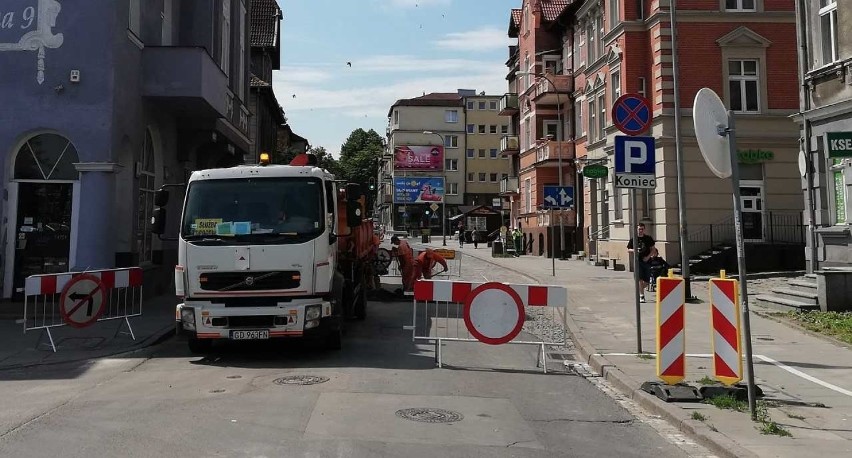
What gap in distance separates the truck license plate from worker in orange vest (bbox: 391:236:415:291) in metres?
7.73

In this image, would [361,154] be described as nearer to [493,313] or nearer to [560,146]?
Result: [560,146]

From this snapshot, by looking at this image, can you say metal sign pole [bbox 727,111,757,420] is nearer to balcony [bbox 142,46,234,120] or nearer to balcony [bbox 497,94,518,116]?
balcony [bbox 142,46,234,120]

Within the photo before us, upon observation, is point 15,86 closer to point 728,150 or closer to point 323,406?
point 323,406

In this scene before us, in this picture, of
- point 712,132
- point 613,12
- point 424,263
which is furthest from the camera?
point 613,12

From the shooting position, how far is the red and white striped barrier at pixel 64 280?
1000 cm

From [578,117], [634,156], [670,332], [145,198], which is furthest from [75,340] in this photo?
[578,117]

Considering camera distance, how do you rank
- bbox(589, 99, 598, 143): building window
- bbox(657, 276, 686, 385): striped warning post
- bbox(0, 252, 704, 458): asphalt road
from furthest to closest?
bbox(589, 99, 598, 143): building window → bbox(657, 276, 686, 385): striped warning post → bbox(0, 252, 704, 458): asphalt road

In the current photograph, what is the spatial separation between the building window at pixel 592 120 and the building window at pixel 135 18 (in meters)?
21.2

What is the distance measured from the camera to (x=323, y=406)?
6.57m

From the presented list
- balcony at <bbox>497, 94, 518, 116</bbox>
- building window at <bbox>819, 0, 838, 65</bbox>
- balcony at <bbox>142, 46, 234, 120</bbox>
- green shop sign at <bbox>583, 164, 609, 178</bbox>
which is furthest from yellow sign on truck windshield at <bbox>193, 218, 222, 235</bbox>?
balcony at <bbox>497, 94, 518, 116</bbox>

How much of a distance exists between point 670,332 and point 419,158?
70.2 meters

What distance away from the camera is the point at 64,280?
10344 mm

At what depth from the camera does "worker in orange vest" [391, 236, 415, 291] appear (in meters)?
16.5

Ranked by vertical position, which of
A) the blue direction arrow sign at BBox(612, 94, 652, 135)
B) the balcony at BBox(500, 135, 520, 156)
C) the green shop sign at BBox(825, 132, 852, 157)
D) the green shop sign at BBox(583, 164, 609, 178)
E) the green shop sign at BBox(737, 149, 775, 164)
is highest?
the balcony at BBox(500, 135, 520, 156)
